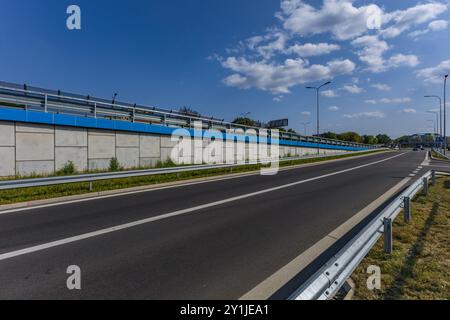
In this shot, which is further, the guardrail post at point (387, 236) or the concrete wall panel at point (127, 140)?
the concrete wall panel at point (127, 140)

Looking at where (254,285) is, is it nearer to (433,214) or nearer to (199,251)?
(199,251)

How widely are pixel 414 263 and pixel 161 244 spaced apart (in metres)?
3.95

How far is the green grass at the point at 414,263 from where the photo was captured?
3.14m

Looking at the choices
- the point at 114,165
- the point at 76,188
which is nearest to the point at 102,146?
the point at 114,165

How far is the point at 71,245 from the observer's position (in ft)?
15.9

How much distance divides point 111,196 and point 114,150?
246 inches

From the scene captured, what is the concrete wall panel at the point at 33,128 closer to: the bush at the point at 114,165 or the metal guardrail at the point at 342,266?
the bush at the point at 114,165

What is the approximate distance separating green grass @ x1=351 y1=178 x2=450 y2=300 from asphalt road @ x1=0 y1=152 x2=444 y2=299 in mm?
1139

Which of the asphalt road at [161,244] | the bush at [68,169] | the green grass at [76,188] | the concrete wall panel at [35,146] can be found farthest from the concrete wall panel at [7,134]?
the asphalt road at [161,244]

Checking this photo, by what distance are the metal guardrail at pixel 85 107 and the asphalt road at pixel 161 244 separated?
22.8 ft

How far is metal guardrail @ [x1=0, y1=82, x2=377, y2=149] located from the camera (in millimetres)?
11797

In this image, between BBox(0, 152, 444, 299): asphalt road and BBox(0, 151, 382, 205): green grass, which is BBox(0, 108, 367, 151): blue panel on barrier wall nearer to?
BBox(0, 151, 382, 205): green grass

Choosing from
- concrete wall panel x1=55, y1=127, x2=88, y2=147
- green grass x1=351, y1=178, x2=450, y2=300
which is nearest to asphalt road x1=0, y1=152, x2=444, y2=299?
green grass x1=351, y1=178, x2=450, y2=300
